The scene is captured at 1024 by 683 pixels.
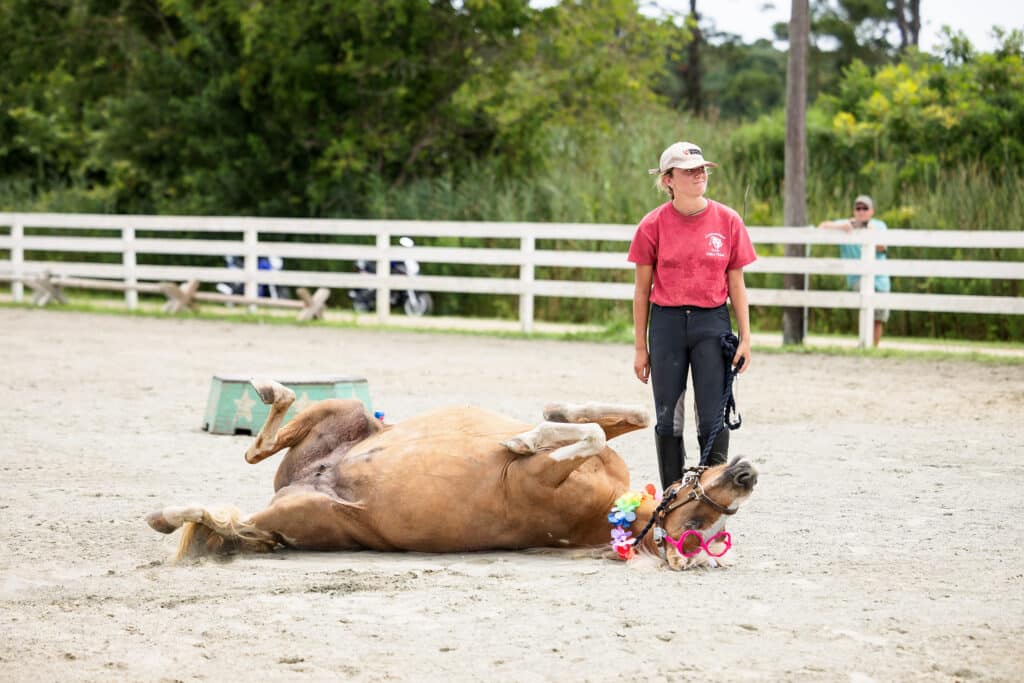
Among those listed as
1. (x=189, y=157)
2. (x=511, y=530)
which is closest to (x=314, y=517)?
(x=511, y=530)

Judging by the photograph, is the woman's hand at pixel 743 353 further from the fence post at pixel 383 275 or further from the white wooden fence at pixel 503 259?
the fence post at pixel 383 275

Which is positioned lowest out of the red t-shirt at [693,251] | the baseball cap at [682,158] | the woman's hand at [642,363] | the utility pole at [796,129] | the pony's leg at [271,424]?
the pony's leg at [271,424]

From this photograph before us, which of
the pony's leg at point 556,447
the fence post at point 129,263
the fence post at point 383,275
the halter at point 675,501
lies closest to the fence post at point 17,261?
the fence post at point 129,263

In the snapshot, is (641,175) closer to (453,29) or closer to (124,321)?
(453,29)

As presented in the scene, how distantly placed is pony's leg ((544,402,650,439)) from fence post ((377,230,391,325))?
13048 millimetres

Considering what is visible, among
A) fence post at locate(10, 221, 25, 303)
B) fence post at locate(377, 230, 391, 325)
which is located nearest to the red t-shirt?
fence post at locate(377, 230, 391, 325)

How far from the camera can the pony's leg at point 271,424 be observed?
18.5 feet

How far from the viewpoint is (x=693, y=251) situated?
5734 millimetres

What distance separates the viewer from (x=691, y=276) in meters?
5.75

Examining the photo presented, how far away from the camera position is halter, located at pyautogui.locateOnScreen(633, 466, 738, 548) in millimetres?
4887

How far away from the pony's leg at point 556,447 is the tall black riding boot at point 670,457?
92 cm

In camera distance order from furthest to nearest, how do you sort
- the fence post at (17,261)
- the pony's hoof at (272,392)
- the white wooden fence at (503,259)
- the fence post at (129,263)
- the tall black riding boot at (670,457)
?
the fence post at (17,261), the fence post at (129,263), the white wooden fence at (503,259), the tall black riding boot at (670,457), the pony's hoof at (272,392)

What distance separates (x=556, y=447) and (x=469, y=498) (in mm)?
407

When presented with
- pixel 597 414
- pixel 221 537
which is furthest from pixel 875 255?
pixel 221 537
